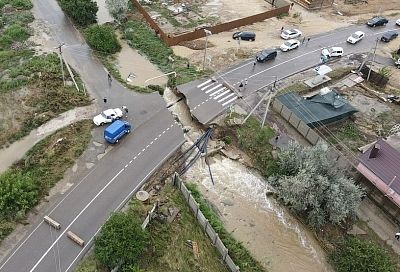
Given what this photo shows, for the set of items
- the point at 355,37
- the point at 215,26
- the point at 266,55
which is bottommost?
the point at 355,37

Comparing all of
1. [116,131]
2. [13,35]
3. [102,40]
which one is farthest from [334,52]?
[13,35]

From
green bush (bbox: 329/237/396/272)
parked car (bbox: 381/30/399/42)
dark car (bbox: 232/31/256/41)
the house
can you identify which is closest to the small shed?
the house

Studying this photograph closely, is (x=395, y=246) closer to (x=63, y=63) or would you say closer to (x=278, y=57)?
(x=278, y=57)

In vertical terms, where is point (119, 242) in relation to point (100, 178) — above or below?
above

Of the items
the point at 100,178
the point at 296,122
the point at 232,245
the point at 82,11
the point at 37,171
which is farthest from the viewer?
the point at 82,11

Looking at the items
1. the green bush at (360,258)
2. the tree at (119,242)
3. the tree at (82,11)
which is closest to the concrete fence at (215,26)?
the tree at (82,11)

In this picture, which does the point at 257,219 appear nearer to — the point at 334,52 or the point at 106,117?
the point at 106,117

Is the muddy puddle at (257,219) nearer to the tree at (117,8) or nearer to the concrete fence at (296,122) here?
the concrete fence at (296,122)

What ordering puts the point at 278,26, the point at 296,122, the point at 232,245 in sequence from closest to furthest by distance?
the point at 232,245
the point at 296,122
the point at 278,26
